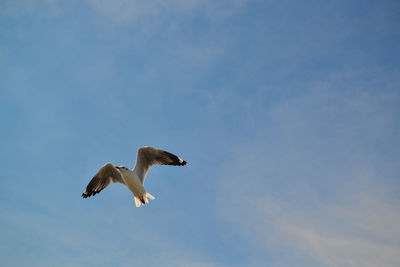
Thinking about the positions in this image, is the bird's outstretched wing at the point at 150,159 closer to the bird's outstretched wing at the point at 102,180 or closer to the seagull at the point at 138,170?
the seagull at the point at 138,170

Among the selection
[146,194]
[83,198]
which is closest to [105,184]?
[83,198]

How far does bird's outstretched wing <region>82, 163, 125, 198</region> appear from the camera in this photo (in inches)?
510

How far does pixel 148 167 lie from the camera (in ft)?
43.0

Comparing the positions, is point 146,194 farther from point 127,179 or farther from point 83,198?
point 83,198

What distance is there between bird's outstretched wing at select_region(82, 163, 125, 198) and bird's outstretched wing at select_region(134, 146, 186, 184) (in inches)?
28.7

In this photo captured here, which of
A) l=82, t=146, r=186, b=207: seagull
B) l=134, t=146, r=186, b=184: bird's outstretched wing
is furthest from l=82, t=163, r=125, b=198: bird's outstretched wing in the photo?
l=134, t=146, r=186, b=184: bird's outstretched wing

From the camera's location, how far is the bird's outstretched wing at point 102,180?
12961mm

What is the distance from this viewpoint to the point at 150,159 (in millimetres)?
13156

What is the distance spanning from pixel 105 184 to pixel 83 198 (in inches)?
34.4

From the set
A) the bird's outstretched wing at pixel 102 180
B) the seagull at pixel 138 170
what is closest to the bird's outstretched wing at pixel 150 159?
the seagull at pixel 138 170

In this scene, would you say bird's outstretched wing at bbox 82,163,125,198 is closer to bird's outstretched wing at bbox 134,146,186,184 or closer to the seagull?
the seagull

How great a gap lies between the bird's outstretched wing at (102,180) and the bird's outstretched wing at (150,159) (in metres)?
0.73

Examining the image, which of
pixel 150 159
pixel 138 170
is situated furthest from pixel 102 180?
pixel 150 159

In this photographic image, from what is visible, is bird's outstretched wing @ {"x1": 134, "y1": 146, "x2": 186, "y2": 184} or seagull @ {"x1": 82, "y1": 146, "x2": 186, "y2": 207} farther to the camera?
bird's outstretched wing @ {"x1": 134, "y1": 146, "x2": 186, "y2": 184}
